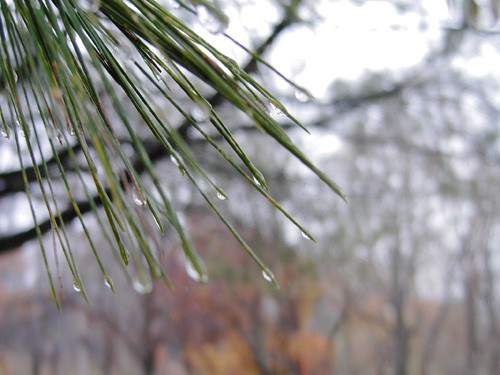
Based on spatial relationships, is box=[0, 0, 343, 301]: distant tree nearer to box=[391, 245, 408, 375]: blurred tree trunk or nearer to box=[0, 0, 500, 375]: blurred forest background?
box=[0, 0, 500, 375]: blurred forest background

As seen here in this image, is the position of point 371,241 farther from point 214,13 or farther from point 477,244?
point 214,13

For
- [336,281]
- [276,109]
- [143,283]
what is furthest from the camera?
[336,281]

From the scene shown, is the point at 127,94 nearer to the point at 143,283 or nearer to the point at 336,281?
the point at 143,283

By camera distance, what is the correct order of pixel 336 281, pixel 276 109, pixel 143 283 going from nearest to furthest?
pixel 143 283 < pixel 276 109 < pixel 336 281

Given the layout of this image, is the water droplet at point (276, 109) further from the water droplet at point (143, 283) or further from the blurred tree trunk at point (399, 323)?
the blurred tree trunk at point (399, 323)

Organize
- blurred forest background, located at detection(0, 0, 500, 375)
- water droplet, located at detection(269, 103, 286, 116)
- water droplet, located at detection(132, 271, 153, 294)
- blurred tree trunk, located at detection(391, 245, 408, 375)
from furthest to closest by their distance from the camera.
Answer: blurred tree trunk, located at detection(391, 245, 408, 375), blurred forest background, located at detection(0, 0, 500, 375), water droplet, located at detection(269, 103, 286, 116), water droplet, located at detection(132, 271, 153, 294)

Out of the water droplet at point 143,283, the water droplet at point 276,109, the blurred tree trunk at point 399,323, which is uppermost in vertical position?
the water droplet at point 276,109

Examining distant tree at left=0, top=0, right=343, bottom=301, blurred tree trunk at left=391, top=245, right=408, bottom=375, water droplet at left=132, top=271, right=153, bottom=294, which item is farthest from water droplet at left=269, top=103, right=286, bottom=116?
blurred tree trunk at left=391, top=245, right=408, bottom=375

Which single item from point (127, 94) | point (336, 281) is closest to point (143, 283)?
point (127, 94)

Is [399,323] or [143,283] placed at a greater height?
[143,283]

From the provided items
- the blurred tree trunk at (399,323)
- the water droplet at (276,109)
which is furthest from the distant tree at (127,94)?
the blurred tree trunk at (399,323)

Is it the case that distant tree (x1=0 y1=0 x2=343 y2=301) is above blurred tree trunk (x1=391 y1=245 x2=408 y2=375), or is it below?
above

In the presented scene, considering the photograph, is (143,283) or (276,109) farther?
(276,109)
